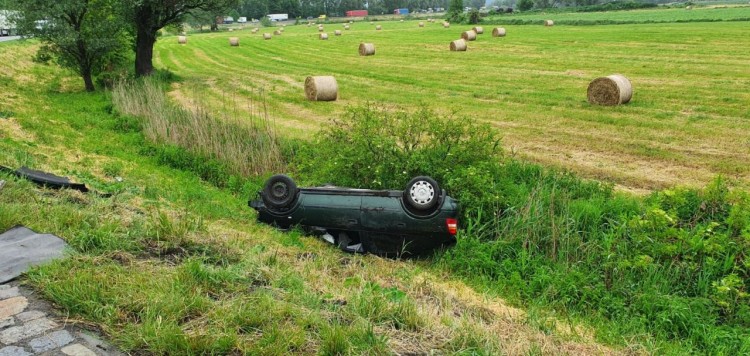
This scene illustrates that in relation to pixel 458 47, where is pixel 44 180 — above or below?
below

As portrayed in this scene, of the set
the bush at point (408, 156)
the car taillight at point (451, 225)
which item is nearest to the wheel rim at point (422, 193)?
the car taillight at point (451, 225)

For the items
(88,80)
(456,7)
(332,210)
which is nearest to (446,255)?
(332,210)

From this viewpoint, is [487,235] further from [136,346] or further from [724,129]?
[724,129]

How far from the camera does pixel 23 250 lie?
4.89 metres

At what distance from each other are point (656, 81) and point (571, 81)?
8.97 feet

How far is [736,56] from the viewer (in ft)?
83.0

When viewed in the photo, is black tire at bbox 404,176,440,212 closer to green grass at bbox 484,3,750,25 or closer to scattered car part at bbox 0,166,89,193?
scattered car part at bbox 0,166,89,193

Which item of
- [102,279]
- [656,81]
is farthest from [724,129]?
[102,279]

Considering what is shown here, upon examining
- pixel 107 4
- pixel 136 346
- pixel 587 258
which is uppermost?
pixel 107 4

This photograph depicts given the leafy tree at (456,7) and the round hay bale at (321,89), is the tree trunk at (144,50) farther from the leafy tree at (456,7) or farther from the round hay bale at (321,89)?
the leafy tree at (456,7)

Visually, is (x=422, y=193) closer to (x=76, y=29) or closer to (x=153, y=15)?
(x=76, y=29)

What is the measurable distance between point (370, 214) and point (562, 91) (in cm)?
1355

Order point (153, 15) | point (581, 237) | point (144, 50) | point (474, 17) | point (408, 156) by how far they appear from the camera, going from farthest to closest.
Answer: point (474, 17) < point (144, 50) < point (153, 15) < point (408, 156) < point (581, 237)

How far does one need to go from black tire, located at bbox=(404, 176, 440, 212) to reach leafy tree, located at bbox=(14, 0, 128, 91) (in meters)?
18.6
